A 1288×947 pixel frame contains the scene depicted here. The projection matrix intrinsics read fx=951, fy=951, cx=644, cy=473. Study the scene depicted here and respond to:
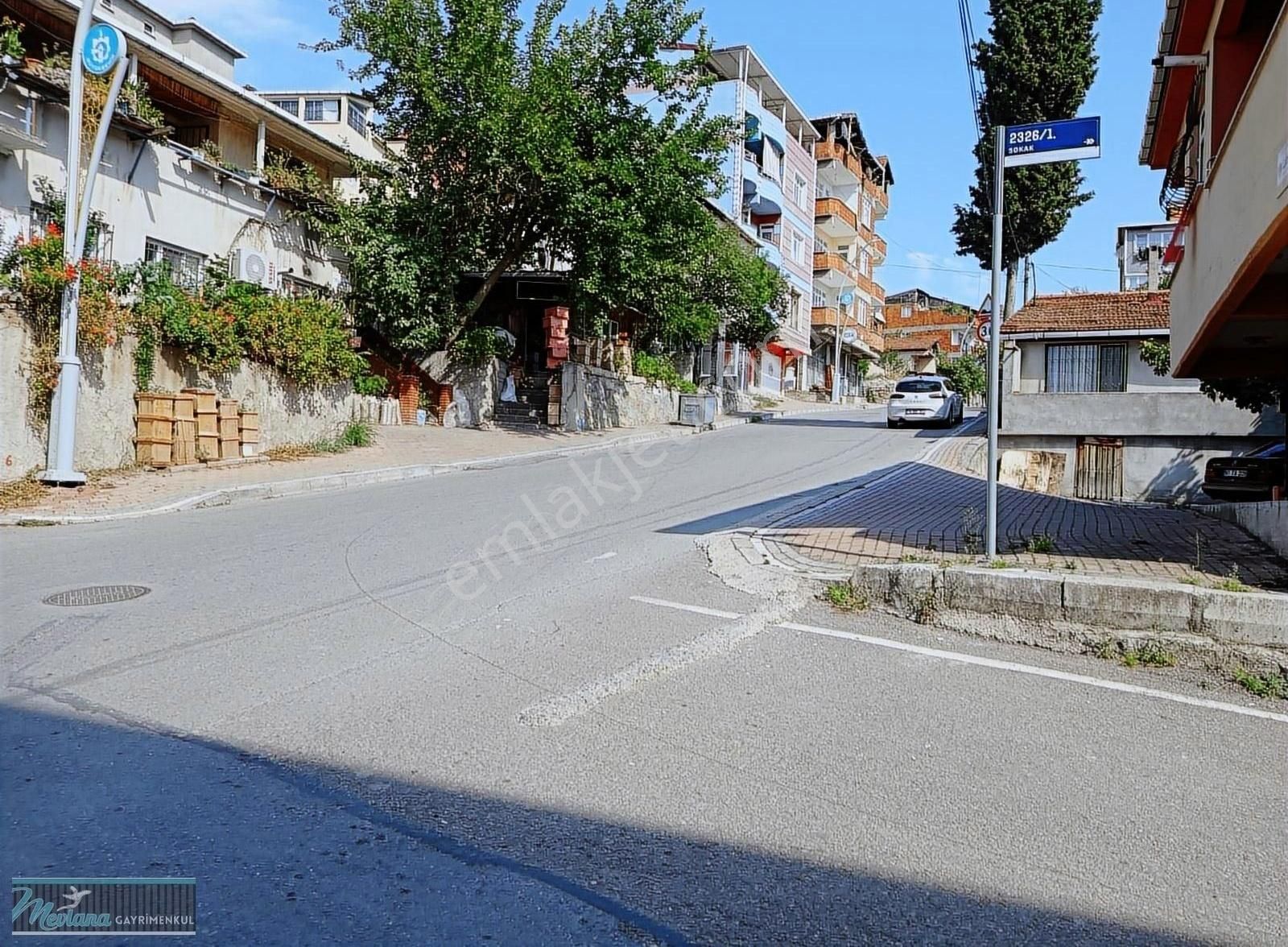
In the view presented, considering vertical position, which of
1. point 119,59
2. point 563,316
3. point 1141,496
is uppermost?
point 119,59

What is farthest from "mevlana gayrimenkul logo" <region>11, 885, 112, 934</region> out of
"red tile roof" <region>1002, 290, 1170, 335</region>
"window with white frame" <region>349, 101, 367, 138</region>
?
"window with white frame" <region>349, 101, 367, 138</region>

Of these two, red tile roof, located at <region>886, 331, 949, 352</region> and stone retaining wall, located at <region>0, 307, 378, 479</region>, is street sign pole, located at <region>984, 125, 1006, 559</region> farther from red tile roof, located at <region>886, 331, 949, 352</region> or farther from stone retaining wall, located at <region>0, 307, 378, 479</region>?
red tile roof, located at <region>886, 331, 949, 352</region>

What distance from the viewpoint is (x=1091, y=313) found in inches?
1047

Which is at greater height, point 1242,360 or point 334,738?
point 1242,360

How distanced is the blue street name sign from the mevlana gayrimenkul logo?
7.25 meters

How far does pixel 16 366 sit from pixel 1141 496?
955 inches

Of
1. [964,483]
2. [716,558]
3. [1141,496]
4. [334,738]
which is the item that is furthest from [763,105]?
[334,738]

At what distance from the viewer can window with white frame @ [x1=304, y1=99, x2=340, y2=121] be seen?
40.5 m

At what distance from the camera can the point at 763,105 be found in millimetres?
48094

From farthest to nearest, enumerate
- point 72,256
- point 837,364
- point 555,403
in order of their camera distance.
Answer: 1. point 837,364
2. point 555,403
3. point 72,256

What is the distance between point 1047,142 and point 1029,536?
410 cm

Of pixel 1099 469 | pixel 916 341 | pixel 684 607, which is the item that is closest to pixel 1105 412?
pixel 1099 469

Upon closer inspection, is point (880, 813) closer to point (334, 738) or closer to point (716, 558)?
point (334, 738)

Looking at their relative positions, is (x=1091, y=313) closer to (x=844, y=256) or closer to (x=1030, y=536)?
(x=1030, y=536)
